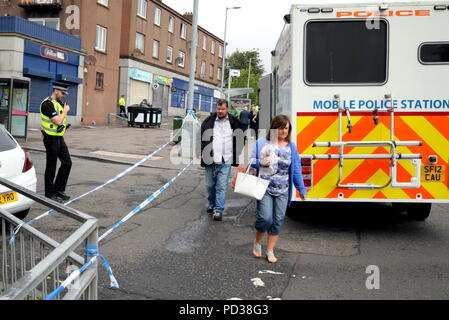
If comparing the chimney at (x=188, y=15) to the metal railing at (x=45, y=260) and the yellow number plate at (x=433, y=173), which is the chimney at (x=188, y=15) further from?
the metal railing at (x=45, y=260)

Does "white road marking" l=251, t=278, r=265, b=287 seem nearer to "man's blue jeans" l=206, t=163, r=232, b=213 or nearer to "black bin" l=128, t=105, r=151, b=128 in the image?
"man's blue jeans" l=206, t=163, r=232, b=213

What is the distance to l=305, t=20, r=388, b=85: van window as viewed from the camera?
245 inches

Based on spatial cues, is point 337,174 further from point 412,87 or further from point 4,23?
point 4,23

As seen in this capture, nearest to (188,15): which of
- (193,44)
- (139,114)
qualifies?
(139,114)

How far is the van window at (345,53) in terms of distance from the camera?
6215 mm

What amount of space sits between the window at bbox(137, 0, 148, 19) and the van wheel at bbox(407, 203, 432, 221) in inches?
1258

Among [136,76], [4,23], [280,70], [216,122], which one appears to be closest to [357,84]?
[280,70]

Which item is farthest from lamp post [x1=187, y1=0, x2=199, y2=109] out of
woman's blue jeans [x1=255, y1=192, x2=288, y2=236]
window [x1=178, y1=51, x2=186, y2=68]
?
window [x1=178, y1=51, x2=186, y2=68]

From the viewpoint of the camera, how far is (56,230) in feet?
19.9

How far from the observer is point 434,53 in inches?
241

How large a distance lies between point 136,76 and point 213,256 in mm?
31955

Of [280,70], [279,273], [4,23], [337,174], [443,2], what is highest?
[4,23]

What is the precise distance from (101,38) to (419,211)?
26119 mm
